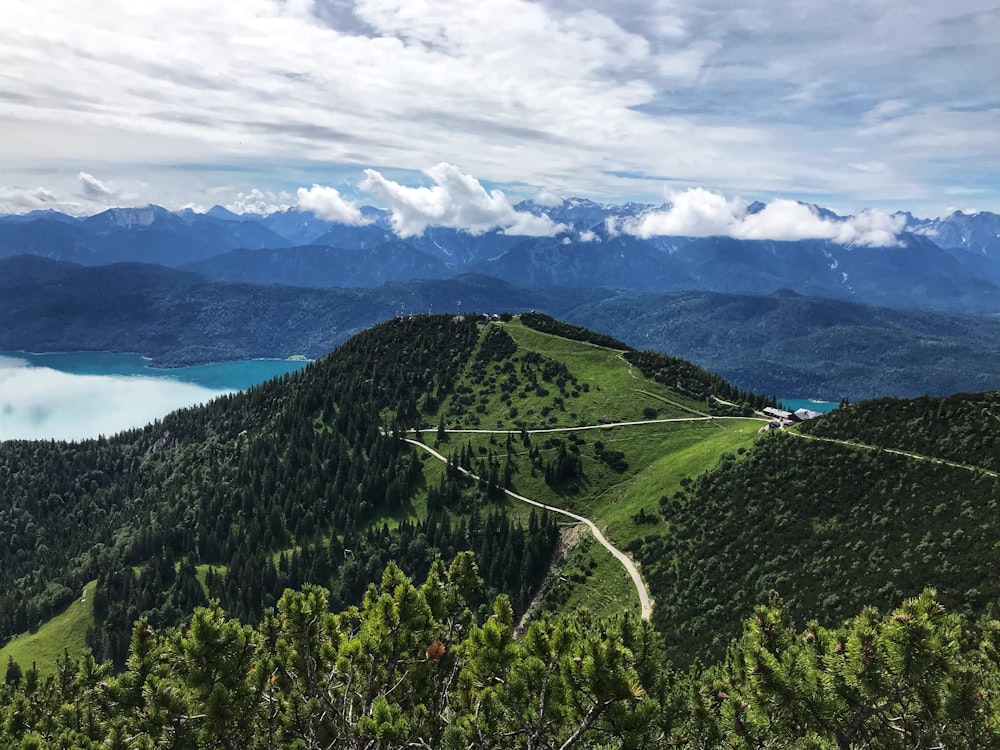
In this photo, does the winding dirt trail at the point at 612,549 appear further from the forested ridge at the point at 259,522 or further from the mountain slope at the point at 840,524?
the forested ridge at the point at 259,522

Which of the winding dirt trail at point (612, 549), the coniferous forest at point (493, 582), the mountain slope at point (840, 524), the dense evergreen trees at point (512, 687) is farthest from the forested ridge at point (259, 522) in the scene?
the dense evergreen trees at point (512, 687)

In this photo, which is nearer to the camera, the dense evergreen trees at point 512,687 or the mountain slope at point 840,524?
the dense evergreen trees at point 512,687

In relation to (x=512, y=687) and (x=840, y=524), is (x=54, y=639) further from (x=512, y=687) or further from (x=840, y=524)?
(x=512, y=687)

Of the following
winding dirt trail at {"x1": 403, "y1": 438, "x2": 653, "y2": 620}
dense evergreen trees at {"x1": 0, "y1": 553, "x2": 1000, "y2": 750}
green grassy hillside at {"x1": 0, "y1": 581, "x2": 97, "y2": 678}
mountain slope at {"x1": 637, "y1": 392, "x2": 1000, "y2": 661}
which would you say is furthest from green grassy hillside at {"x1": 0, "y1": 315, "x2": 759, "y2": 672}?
dense evergreen trees at {"x1": 0, "y1": 553, "x2": 1000, "y2": 750}

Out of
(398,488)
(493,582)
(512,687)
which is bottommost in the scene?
Result: (493,582)

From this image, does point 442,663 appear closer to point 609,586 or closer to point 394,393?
point 609,586

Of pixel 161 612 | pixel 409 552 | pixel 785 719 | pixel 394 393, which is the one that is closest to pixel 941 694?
pixel 785 719

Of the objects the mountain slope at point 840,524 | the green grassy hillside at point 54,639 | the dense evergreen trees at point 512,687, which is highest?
the dense evergreen trees at point 512,687

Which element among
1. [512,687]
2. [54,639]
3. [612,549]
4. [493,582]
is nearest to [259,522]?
[54,639]

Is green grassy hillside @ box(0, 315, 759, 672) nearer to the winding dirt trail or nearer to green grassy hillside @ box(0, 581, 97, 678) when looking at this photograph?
the winding dirt trail
